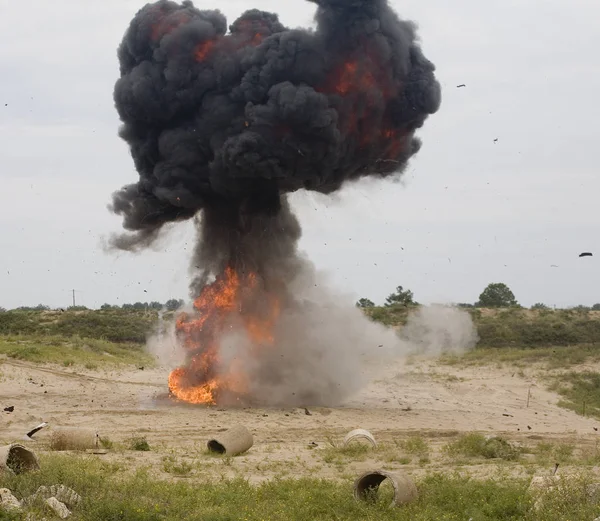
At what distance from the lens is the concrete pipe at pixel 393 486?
593 inches

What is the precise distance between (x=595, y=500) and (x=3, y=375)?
26.8 metres

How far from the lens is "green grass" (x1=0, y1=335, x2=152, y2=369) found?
40.3 metres

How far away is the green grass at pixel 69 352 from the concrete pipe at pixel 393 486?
27.4 meters

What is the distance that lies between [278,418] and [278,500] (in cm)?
1216

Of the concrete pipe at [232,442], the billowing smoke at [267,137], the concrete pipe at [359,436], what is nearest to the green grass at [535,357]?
the billowing smoke at [267,137]

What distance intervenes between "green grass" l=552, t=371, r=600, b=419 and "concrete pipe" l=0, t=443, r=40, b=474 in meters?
23.2

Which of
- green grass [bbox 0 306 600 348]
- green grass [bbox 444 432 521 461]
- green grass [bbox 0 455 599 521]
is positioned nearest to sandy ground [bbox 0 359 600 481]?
green grass [bbox 444 432 521 461]

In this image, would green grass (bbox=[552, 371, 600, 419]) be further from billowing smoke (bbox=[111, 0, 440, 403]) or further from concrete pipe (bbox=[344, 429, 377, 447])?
concrete pipe (bbox=[344, 429, 377, 447])

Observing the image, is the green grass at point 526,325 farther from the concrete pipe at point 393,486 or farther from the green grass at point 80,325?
the concrete pipe at point 393,486

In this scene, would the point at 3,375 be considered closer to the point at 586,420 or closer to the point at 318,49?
the point at 318,49

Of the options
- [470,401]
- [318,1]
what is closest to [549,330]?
[470,401]

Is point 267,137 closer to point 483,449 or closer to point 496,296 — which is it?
point 483,449

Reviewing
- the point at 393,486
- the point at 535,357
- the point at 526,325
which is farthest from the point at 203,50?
the point at 526,325

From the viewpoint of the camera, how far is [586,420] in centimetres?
3066
